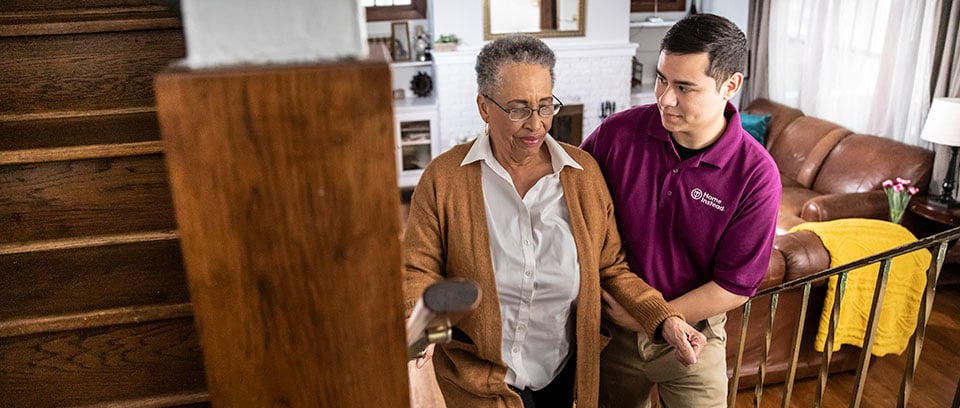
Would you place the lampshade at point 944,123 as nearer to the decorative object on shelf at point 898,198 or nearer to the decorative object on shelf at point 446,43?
the decorative object on shelf at point 898,198

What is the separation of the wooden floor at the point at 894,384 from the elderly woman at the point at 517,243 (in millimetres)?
2114


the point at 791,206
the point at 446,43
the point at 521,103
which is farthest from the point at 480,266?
the point at 446,43

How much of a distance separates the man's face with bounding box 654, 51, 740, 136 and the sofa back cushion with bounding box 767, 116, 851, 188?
13.9 ft

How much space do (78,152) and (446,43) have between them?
5147 millimetres

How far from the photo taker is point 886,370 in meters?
3.66

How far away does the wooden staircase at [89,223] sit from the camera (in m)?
1.35

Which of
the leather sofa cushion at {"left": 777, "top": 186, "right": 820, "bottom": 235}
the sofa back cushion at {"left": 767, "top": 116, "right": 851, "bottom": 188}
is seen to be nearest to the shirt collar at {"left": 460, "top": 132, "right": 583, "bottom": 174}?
the leather sofa cushion at {"left": 777, "top": 186, "right": 820, "bottom": 235}

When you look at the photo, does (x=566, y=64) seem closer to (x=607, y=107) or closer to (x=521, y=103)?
(x=607, y=107)

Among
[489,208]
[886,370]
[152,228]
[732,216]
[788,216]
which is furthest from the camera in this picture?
[788,216]

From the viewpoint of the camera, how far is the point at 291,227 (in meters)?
0.61

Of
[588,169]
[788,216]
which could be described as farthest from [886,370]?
[588,169]

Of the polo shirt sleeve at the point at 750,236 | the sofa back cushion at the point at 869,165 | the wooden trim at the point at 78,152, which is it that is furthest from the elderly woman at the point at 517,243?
the sofa back cushion at the point at 869,165

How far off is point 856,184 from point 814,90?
1.42 metres

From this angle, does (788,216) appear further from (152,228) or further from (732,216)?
(152,228)
